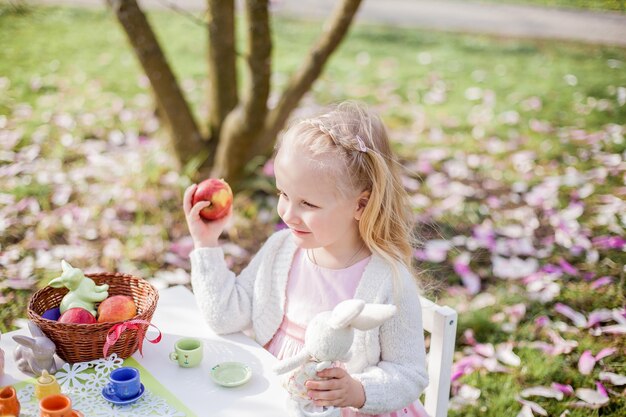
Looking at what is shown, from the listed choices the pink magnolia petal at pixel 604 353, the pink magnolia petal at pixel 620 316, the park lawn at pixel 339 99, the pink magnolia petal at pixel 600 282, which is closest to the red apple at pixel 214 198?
the park lawn at pixel 339 99

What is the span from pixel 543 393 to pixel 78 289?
1997 mm

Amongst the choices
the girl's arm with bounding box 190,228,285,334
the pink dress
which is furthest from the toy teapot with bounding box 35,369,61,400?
the pink dress

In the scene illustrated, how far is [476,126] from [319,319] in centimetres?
444

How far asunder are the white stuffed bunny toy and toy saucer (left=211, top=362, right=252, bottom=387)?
16 centimetres

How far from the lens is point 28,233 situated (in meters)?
3.93

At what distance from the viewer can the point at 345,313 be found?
1.45m

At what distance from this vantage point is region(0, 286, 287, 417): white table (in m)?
1.66

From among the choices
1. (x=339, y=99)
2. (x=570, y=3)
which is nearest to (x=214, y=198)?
(x=339, y=99)

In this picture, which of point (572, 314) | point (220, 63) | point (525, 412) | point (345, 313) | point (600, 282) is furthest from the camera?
point (220, 63)

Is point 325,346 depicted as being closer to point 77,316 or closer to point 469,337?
point 77,316

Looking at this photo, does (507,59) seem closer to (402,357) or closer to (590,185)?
(590,185)

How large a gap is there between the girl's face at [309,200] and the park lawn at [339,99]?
1.09 metres

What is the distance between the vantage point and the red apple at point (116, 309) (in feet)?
6.00

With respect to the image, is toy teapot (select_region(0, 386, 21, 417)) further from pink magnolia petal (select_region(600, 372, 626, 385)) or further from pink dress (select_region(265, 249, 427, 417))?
pink magnolia petal (select_region(600, 372, 626, 385))
